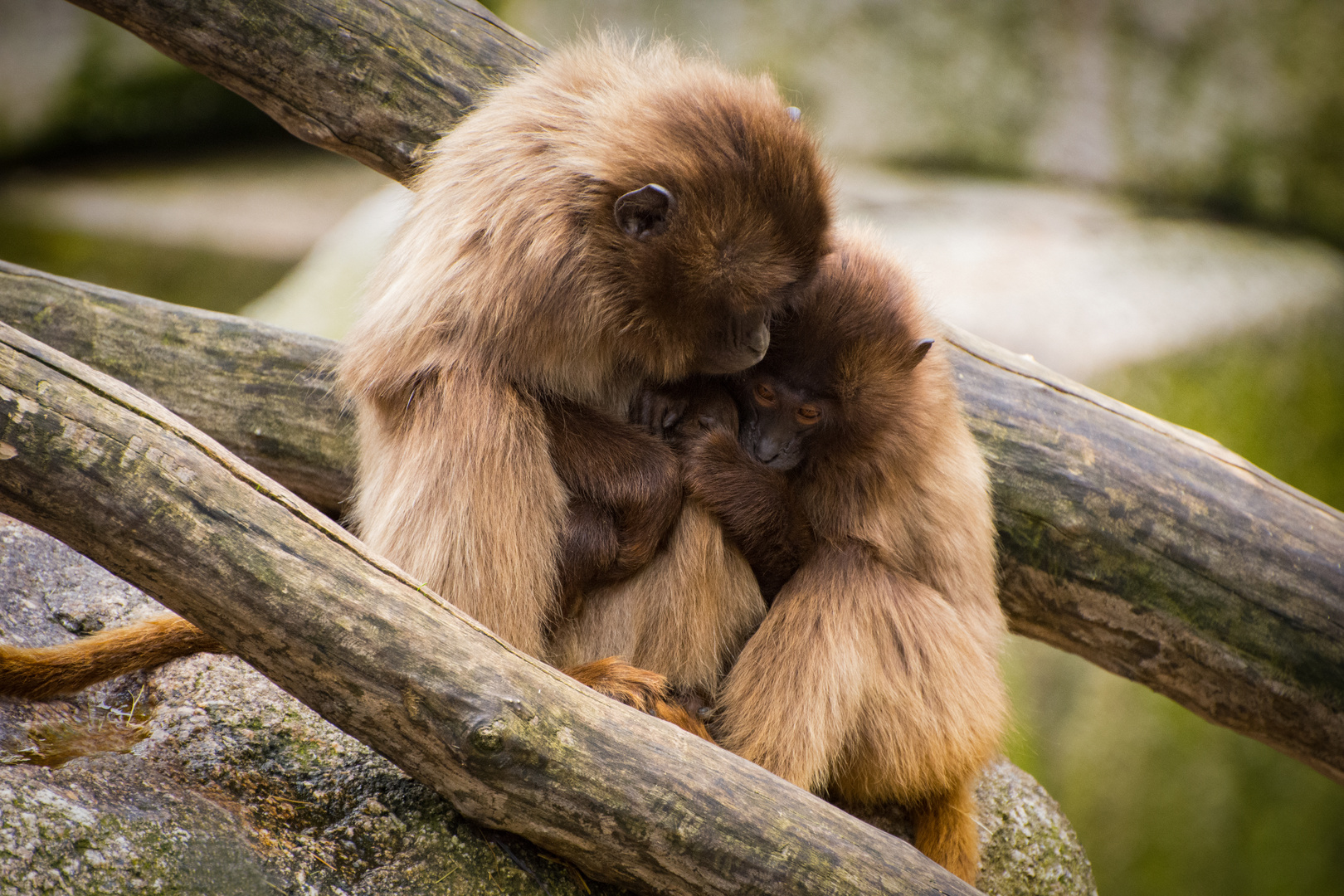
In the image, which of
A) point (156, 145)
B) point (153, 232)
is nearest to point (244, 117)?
point (156, 145)

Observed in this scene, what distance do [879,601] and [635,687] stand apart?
2.47 ft

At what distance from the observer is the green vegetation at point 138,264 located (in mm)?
9984

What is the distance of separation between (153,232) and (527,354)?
8.96 m

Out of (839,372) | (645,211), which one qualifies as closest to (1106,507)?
(839,372)

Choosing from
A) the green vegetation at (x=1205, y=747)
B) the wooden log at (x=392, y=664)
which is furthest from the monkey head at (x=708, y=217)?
the green vegetation at (x=1205, y=747)

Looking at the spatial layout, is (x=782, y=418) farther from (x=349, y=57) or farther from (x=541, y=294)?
(x=349, y=57)

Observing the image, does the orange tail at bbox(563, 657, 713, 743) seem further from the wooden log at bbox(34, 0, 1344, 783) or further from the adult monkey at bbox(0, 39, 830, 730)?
the wooden log at bbox(34, 0, 1344, 783)

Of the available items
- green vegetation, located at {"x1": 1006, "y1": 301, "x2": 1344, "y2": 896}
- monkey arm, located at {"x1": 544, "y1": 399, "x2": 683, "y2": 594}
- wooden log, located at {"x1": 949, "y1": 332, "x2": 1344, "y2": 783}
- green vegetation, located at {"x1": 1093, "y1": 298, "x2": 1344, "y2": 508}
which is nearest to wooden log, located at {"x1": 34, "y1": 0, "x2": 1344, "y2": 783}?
wooden log, located at {"x1": 949, "y1": 332, "x2": 1344, "y2": 783}

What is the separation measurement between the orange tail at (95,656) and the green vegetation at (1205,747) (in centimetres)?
514

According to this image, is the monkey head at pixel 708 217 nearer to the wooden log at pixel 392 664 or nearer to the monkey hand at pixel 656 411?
the monkey hand at pixel 656 411

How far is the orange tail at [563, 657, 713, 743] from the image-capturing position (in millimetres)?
2605

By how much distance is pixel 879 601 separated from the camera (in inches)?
114

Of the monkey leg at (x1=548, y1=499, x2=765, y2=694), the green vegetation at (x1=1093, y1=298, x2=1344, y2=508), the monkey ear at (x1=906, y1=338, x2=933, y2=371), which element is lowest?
the monkey leg at (x1=548, y1=499, x2=765, y2=694)

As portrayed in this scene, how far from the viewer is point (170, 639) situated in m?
2.77
